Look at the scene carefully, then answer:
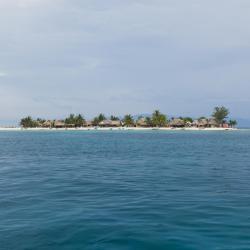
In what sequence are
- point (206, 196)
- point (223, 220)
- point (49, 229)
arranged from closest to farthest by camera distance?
point (49, 229), point (223, 220), point (206, 196)

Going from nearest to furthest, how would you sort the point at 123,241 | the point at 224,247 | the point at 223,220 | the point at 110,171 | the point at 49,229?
the point at 224,247
the point at 123,241
the point at 49,229
the point at 223,220
the point at 110,171

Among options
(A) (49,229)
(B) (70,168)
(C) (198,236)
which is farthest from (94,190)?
(B) (70,168)

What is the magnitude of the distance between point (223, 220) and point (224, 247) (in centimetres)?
296

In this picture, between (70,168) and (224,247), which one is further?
(70,168)

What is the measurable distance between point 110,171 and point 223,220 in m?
18.0

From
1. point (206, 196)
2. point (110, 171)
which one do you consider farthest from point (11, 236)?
point (110, 171)

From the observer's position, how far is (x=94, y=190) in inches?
826

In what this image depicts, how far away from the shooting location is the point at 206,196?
18.7 m

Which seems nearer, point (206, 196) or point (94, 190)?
point (206, 196)

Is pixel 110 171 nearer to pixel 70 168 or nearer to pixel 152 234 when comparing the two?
pixel 70 168

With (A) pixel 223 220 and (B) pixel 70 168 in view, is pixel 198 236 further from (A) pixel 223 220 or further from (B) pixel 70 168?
(B) pixel 70 168

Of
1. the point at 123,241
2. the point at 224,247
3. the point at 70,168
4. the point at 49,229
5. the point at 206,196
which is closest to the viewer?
the point at 224,247

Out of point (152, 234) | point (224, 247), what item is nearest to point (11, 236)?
point (152, 234)

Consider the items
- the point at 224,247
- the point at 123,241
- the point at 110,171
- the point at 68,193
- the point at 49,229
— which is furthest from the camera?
A: the point at 110,171
